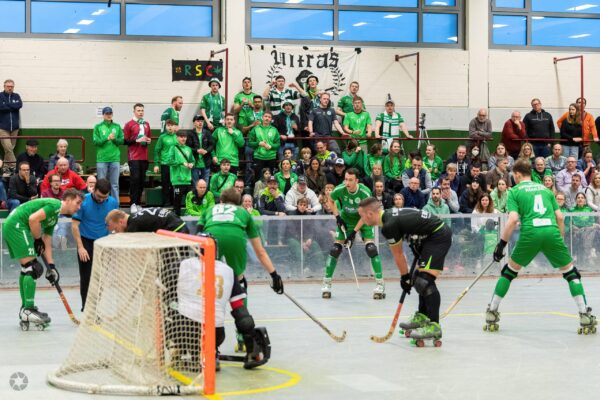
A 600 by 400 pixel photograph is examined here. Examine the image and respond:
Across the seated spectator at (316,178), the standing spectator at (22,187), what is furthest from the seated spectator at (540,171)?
the standing spectator at (22,187)

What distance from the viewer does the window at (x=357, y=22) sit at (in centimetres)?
2266

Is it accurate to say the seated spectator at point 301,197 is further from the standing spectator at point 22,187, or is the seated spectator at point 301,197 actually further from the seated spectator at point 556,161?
the seated spectator at point 556,161

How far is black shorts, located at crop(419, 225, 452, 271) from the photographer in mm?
10375

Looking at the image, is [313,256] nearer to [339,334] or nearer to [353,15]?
[339,334]

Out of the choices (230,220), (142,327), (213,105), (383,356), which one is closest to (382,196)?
(213,105)

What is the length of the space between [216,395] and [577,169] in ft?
49.0

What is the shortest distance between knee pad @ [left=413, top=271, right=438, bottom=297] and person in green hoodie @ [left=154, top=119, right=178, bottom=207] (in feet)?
31.4

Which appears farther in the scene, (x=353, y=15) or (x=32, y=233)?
(x=353, y=15)

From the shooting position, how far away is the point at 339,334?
445 inches

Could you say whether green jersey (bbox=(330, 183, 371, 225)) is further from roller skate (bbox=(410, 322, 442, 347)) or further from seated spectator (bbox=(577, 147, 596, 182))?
seated spectator (bbox=(577, 147, 596, 182))

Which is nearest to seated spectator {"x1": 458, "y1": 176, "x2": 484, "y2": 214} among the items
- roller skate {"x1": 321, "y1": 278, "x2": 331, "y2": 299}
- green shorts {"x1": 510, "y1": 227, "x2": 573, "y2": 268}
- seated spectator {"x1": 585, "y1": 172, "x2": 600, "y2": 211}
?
seated spectator {"x1": 585, "y1": 172, "x2": 600, "y2": 211}

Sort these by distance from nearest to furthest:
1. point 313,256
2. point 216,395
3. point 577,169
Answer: point 216,395 → point 313,256 → point 577,169

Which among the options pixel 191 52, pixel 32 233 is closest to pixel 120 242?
pixel 32 233

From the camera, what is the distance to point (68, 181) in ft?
56.9
